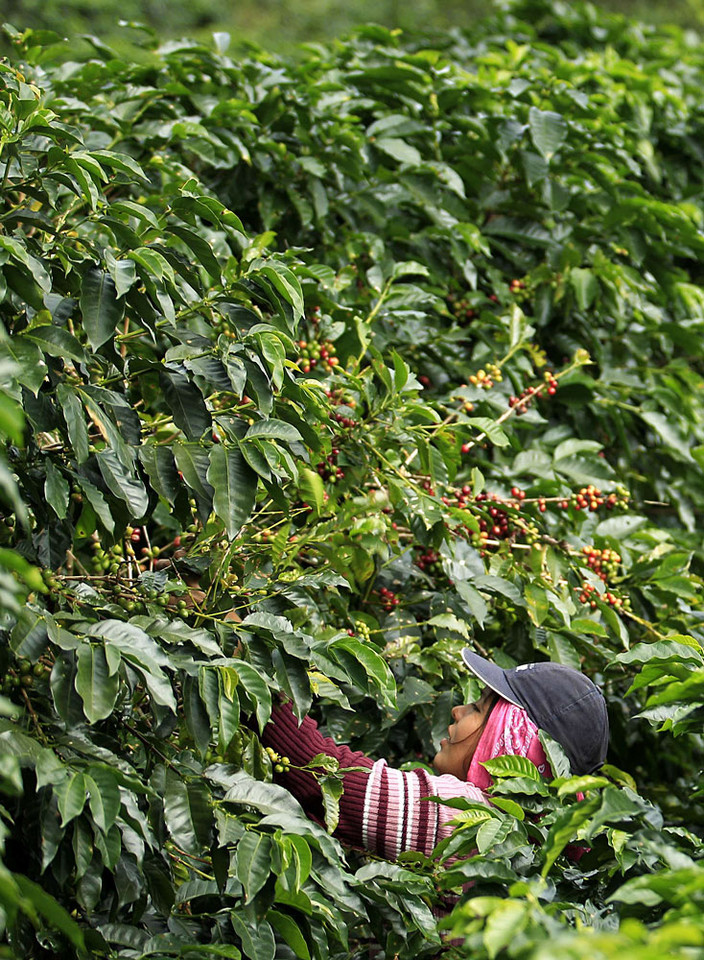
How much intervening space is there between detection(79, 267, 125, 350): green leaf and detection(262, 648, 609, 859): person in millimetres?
749

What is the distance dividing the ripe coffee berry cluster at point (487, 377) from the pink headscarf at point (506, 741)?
35.2 inches

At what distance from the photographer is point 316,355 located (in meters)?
2.43

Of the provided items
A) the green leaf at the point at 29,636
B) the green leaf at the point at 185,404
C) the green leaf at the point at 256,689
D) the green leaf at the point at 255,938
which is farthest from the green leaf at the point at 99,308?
the green leaf at the point at 255,938

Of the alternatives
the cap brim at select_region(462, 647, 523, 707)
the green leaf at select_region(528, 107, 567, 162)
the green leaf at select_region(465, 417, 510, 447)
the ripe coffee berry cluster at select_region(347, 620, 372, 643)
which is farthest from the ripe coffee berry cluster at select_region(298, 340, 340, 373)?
the green leaf at select_region(528, 107, 567, 162)

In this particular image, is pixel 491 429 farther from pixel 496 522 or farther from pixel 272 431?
pixel 272 431

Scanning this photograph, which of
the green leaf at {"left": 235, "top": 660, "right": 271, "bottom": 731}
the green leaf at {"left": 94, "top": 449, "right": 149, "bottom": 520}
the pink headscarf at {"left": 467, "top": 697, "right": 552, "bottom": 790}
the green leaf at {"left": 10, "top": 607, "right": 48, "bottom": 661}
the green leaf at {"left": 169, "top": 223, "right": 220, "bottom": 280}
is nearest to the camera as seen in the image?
the green leaf at {"left": 10, "top": 607, "right": 48, "bottom": 661}

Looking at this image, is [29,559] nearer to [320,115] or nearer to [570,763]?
[570,763]

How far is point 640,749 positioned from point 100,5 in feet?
24.5

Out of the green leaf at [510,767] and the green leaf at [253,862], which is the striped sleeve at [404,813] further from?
the green leaf at [253,862]

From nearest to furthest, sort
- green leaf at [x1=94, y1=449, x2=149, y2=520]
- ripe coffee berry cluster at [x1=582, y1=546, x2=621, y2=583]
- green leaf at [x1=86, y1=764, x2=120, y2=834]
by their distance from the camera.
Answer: green leaf at [x1=86, y1=764, x2=120, y2=834]
green leaf at [x1=94, y1=449, x2=149, y2=520]
ripe coffee berry cluster at [x1=582, y1=546, x2=621, y2=583]

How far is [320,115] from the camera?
116 inches

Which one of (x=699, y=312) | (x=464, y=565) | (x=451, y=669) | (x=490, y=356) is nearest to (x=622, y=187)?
(x=699, y=312)

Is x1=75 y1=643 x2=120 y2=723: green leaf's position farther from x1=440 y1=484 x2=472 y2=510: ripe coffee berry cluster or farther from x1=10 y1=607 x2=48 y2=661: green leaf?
x1=440 y1=484 x2=472 y2=510: ripe coffee berry cluster

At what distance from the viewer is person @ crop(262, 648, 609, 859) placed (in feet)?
6.24
